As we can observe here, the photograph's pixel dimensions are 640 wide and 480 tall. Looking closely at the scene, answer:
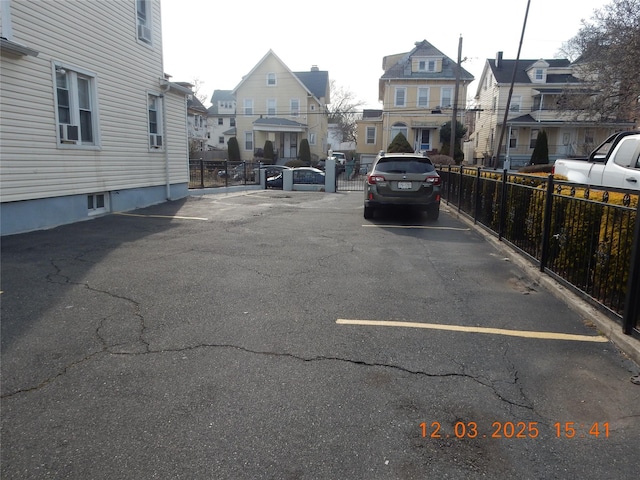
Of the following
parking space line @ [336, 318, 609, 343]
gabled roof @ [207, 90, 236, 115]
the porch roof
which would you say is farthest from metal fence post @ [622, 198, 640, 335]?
gabled roof @ [207, 90, 236, 115]

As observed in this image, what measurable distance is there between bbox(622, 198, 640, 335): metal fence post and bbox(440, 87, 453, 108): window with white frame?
131ft

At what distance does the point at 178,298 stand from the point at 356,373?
2601 mm

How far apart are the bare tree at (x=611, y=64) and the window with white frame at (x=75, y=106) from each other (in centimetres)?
2370

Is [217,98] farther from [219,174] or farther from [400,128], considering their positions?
[219,174]

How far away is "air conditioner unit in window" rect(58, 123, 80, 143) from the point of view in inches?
404

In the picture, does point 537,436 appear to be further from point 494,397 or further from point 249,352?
point 249,352

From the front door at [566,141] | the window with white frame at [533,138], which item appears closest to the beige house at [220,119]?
the window with white frame at [533,138]

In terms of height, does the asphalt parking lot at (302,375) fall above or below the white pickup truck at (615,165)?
below

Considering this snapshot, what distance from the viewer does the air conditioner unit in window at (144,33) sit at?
13.6 metres

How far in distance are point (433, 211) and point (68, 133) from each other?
9044 millimetres

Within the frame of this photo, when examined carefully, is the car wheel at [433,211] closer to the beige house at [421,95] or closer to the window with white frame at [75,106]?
the window with white frame at [75,106]

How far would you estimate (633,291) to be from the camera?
12.8 feet

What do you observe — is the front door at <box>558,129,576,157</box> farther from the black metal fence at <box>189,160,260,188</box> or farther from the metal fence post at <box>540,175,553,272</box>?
the metal fence post at <box>540,175,553,272</box>

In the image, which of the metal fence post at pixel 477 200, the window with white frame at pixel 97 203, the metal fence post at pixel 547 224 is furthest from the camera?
the window with white frame at pixel 97 203
